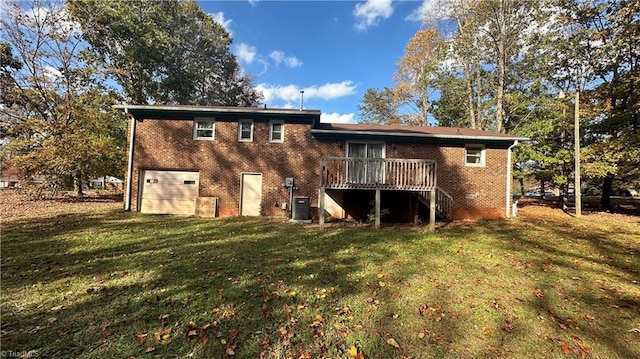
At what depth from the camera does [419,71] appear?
23.0 m

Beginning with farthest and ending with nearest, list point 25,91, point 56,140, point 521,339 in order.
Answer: point 25,91
point 56,140
point 521,339

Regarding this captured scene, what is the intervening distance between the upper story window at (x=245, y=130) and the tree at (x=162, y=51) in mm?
11689

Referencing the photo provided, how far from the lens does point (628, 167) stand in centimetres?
1357

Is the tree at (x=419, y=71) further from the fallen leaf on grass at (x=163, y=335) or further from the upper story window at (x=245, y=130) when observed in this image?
the fallen leaf on grass at (x=163, y=335)

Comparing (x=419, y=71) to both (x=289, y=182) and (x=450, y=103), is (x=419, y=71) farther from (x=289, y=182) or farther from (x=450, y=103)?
(x=289, y=182)

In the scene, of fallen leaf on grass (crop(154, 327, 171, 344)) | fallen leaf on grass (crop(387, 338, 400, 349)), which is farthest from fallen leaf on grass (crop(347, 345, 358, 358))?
fallen leaf on grass (crop(154, 327, 171, 344))

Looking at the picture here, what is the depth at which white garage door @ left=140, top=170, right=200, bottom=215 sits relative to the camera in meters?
11.6

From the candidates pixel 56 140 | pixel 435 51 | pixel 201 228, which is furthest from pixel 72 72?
pixel 435 51

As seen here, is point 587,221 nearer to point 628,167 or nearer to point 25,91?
point 628,167

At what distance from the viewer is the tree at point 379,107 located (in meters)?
26.7

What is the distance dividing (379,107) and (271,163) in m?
19.2

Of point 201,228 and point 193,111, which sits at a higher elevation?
point 193,111

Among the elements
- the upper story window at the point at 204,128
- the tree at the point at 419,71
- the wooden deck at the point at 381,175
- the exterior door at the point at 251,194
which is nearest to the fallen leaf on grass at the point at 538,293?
the wooden deck at the point at 381,175

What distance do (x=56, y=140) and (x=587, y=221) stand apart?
24.1 meters
